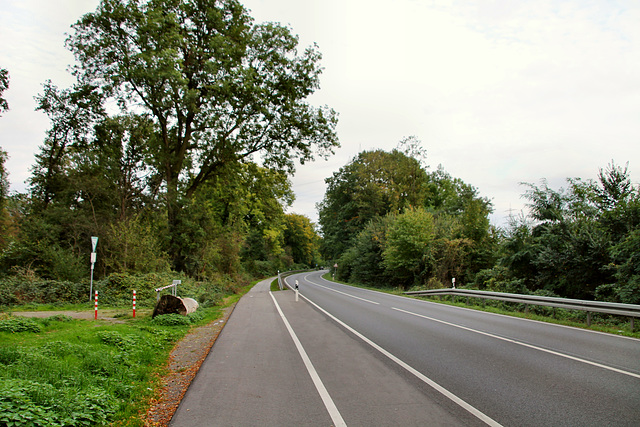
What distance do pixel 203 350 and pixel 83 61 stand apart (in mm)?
20619

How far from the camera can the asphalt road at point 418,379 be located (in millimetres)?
4219

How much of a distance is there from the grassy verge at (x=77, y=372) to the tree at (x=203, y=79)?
45.1 ft

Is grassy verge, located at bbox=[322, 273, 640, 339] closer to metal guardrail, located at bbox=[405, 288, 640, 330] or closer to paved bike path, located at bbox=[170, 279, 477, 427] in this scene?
metal guardrail, located at bbox=[405, 288, 640, 330]

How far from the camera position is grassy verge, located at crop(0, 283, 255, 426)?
12.3 feet

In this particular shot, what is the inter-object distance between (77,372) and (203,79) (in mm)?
19924

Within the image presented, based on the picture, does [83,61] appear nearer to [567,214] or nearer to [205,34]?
[205,34]

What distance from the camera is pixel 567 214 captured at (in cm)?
1672

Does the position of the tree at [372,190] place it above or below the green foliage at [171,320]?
above

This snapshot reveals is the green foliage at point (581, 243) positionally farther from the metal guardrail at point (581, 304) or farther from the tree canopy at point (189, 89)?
the tree canopy at point (189, 89)

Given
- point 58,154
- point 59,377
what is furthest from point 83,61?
point 59,377

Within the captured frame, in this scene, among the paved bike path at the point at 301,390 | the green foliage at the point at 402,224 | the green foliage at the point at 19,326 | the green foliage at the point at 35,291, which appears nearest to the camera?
the paved bike path at the point at 301,390

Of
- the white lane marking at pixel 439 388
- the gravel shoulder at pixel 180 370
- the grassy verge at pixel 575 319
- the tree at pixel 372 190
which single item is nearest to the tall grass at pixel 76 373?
the gravel shoulder at pixel 180 370

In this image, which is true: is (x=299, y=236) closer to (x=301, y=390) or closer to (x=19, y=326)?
(x=19, y=326)

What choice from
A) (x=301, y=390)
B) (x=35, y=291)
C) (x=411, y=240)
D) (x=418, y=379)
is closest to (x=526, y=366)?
(x=418, y=379)
